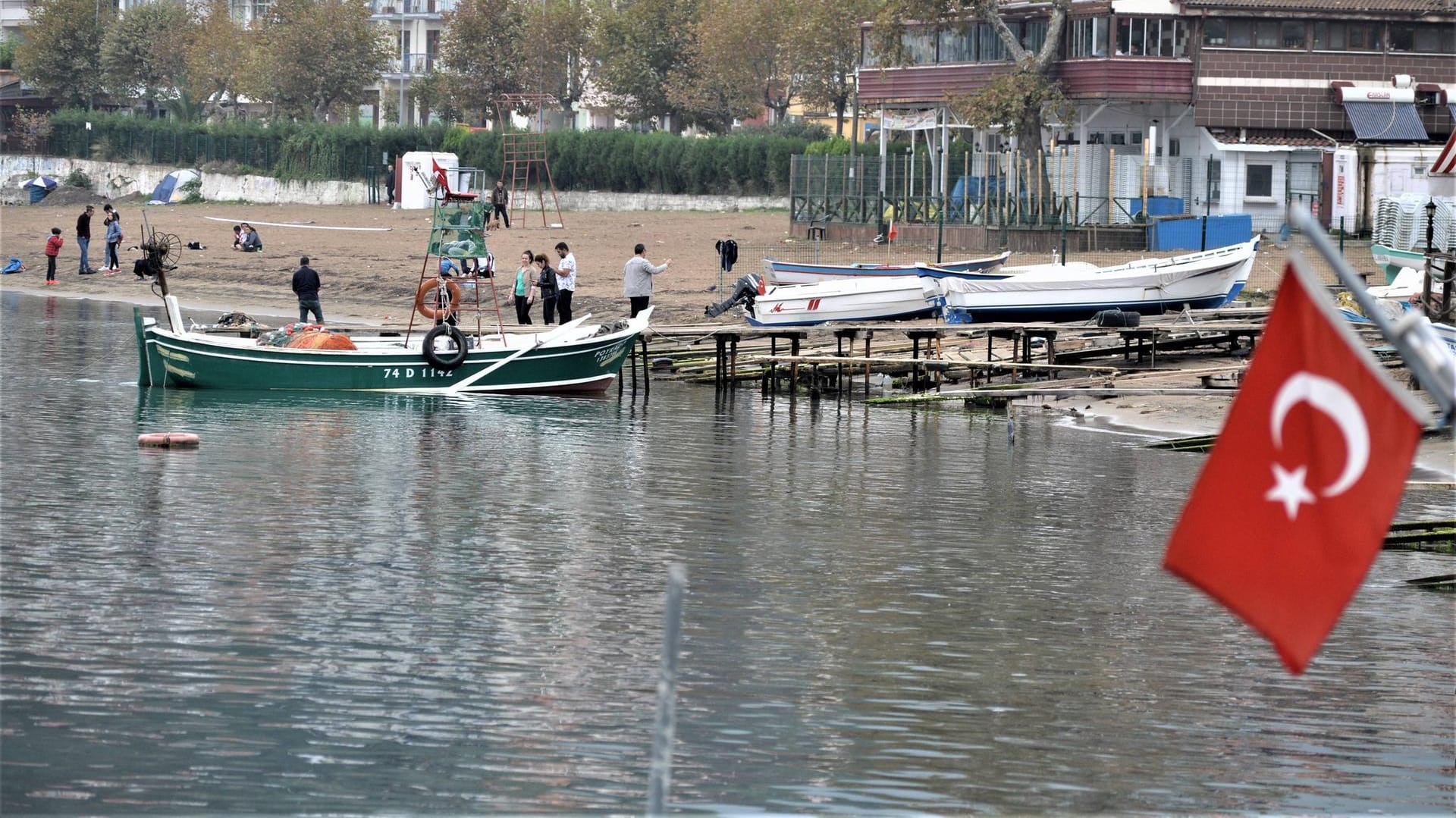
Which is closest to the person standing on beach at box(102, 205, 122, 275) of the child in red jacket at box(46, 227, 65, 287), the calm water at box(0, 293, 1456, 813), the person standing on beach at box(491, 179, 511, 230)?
the child in red jacket at box(46, 227, 65, 287)

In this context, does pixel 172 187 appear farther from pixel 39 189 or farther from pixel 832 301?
pixel 832 301

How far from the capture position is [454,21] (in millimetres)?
88812


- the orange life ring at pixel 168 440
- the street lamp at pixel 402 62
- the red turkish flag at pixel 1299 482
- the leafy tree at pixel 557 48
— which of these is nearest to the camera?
the red turkish flag at pixel 1299 482

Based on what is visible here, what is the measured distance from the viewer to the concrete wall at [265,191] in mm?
68188

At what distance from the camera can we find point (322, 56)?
300ft

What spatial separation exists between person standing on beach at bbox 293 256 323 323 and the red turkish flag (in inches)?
1059

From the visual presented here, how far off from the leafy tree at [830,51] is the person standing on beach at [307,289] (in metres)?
39.0

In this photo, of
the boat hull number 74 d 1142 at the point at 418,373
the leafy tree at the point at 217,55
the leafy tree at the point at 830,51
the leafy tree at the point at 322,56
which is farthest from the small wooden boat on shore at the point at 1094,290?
the leafy tree at the point at 217,55

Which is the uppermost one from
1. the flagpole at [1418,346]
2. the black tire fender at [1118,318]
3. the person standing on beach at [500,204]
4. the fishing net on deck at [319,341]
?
the person standing on beach at [500,204]

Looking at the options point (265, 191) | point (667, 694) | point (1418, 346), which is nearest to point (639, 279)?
point (1418, 346)

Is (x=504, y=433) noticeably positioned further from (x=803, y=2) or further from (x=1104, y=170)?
(x=803, y=2)

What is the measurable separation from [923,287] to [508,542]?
17.4 meters

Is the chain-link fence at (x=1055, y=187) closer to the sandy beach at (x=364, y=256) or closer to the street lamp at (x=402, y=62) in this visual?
the sandy beach at (x=364, y=256)

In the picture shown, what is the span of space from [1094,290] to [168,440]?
636 inches
